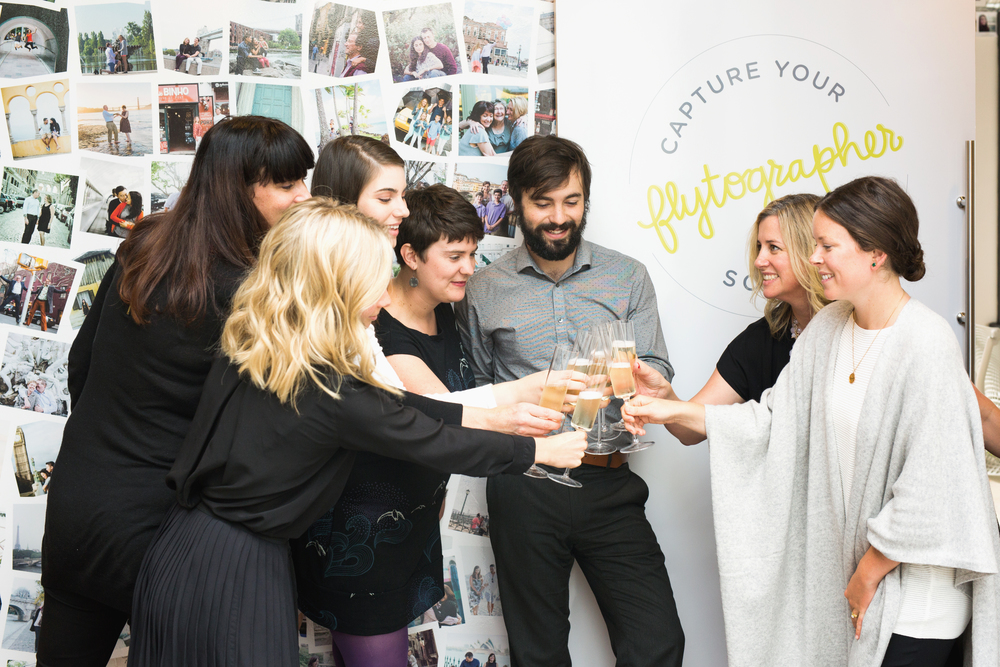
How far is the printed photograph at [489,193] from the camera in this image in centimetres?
A: 272

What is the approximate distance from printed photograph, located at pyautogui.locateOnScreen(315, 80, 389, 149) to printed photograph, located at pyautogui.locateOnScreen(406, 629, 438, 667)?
5.81 ft

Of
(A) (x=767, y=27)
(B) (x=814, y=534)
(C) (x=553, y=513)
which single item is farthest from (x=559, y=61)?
(B) (x=814, y=534)

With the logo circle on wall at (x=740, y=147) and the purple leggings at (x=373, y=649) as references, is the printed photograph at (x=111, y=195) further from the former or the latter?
the logo circle on wall at (x=740, y=147)

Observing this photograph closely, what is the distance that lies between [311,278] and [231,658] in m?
0.74

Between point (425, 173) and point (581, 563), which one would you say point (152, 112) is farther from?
point (581, 563)

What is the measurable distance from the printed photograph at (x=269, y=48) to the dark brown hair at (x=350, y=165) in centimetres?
65

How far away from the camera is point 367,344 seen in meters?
1.54

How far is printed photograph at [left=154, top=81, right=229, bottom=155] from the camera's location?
2.60 metres

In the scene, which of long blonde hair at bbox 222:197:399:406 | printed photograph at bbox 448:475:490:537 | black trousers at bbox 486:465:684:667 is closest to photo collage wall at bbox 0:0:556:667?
printed photograph at bbox 448:475:490:537

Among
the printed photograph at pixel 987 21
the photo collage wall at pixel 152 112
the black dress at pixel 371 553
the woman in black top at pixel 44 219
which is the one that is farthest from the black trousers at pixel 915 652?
the printed photograph at pixel 987 21

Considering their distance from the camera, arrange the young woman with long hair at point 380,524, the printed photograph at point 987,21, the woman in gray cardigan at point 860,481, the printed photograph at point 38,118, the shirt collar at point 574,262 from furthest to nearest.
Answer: the printed photograph at point 987,21 < the printed photograph at point 38,118 < the shirt collar at point 574,262 < the young woman with long hair at point 380,524 < the woman in gray cardigan at point 860,481

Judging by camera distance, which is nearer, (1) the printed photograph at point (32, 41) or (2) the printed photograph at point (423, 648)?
(1) the printed photograph at point (32, 41)

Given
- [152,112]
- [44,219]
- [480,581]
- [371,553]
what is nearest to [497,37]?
[152,112]

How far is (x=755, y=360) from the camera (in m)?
2.26
